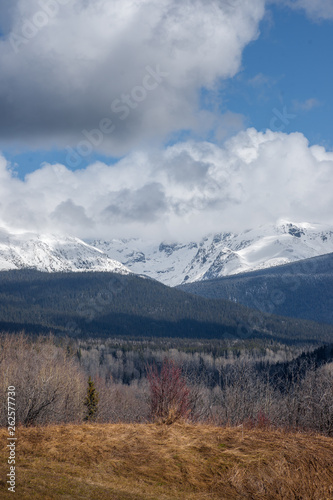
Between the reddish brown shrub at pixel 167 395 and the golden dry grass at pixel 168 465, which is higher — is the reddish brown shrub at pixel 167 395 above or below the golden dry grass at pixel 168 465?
above

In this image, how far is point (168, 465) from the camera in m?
17.7

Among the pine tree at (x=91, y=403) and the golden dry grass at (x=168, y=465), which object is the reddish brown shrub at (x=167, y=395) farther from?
the pine tree at (x=91, y=403)

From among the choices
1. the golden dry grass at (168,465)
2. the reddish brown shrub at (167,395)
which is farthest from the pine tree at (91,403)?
the golden dry grass at (168,465)

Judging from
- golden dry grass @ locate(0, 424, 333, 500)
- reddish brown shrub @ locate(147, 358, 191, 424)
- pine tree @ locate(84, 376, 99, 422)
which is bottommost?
pine tree @ locate(84, 376, 99, 422)

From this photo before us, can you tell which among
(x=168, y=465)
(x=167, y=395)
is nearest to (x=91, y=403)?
(x=167, y=395)

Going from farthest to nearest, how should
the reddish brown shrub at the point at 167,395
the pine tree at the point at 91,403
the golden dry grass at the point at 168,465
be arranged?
1. the pine tree at the point at 91,403
2. the reddish brown shrub at the point at 167,395
3. the golden dry grass at the point at 168,465

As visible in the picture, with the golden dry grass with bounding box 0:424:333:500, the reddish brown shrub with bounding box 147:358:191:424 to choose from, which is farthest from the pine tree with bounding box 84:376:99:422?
the golden dry grass with bounding box 0:424:333:500

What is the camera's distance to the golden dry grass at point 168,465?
624 inches

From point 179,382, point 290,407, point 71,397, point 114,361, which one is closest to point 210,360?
point 114,361

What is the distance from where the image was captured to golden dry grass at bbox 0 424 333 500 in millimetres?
15844

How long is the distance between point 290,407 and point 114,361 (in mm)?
132086

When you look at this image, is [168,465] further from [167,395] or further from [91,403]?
[91,403]

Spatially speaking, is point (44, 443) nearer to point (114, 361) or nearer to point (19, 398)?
point (19, 398)

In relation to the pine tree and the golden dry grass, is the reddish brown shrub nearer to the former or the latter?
the golden dry grass
